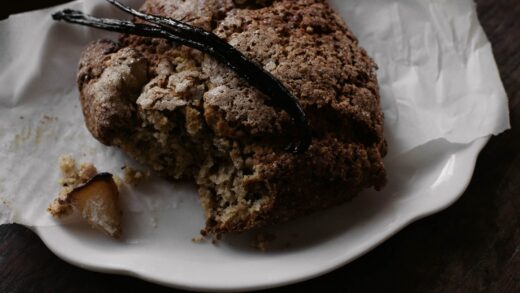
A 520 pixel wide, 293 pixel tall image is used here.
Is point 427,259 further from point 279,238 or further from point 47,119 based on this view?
point 47,119

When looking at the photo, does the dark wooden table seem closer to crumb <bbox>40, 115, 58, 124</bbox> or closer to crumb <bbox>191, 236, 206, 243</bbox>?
crumb <bbox>191, 236, 206, 243</bbox>

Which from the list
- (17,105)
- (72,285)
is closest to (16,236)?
(72,285)

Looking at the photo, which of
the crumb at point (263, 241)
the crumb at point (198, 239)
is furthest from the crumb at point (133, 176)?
the crumb at point (263, 241)

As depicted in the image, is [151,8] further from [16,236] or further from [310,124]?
[16,236]

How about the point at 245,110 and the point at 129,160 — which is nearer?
the point at 245,110

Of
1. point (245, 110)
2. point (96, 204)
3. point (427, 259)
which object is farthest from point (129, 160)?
point (427, 259)

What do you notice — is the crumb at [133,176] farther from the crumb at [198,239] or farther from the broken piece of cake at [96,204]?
the crumb at [198,239]
